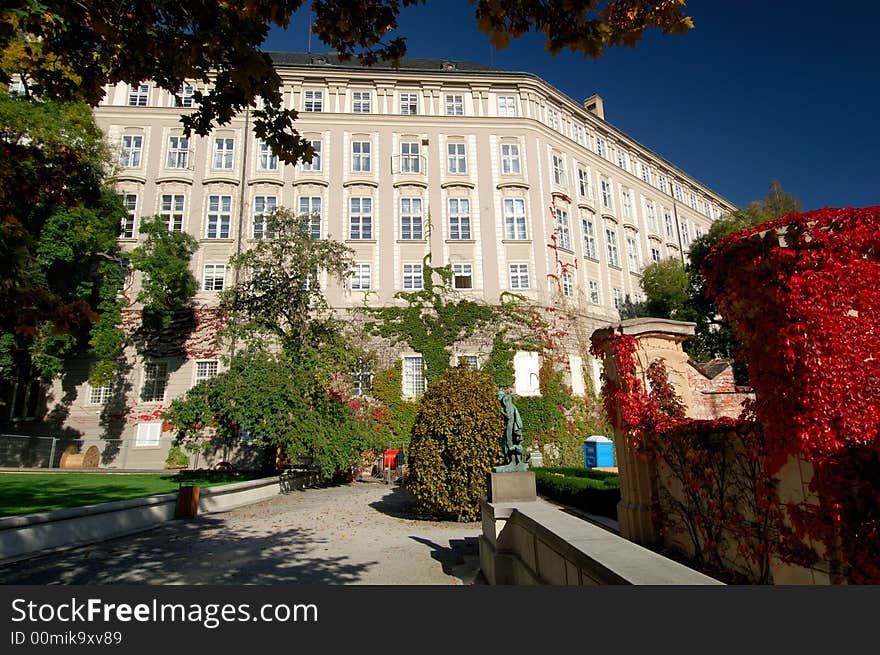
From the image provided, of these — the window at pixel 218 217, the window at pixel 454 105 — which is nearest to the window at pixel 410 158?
the window at pixel 454 105

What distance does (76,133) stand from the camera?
24578 millimetres

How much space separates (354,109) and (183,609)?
31535 millimetres

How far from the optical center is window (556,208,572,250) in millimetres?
29547

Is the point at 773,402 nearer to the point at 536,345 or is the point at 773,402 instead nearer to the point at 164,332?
the point at 536,345

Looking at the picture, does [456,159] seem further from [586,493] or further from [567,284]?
[586,493]

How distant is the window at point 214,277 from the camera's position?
27406 millimetres

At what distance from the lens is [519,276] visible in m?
28.0

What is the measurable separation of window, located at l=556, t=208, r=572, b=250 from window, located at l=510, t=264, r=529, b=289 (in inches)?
123

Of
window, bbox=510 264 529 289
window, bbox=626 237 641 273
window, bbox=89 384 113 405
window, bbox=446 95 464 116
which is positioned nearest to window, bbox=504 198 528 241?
window, bbox=510 264 529 289

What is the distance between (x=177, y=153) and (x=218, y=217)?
4939 mm

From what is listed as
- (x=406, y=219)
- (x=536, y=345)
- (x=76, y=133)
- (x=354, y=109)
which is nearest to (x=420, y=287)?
(x=406, y=219)

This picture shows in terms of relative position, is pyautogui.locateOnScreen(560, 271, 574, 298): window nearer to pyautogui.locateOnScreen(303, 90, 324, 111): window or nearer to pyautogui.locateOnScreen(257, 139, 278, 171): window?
pyautogui.locateOnScreen(303, 90, 324, 111): window

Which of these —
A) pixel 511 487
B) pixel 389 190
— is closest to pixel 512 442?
pixel 511 487

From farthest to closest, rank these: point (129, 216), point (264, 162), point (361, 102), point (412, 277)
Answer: point (361, 102), point (264, 162), point (129, 216), point (412, 277)
